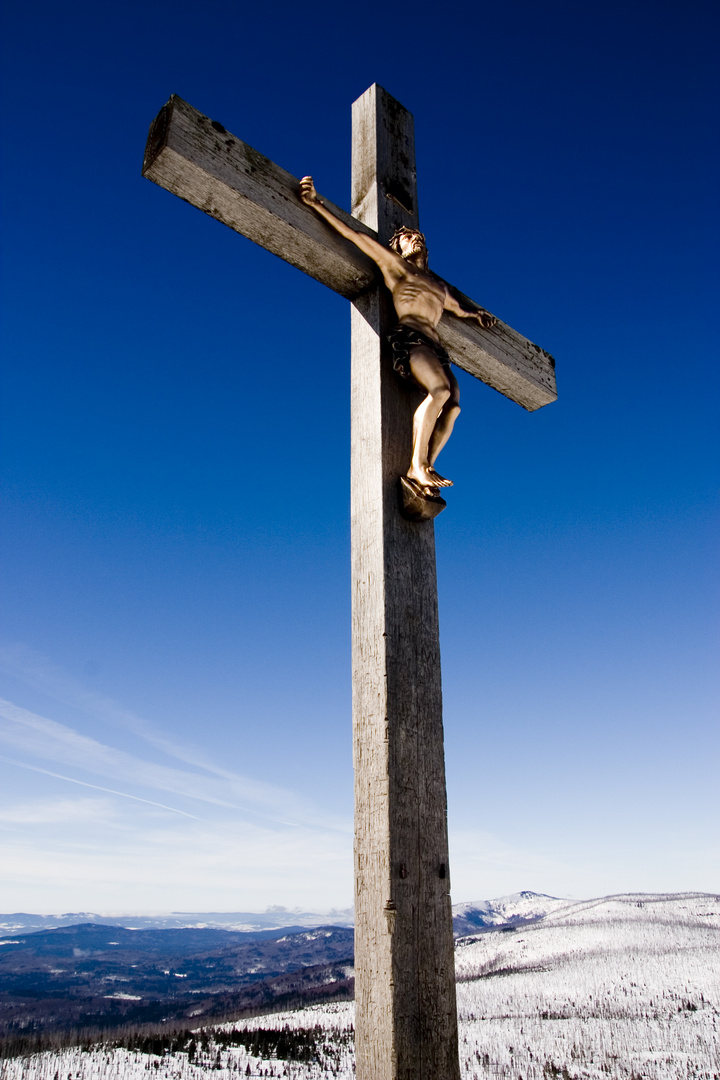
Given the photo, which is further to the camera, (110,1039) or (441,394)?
(110,1039)

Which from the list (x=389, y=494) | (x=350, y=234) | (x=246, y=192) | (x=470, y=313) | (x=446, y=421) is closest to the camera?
(x=389, y=494)

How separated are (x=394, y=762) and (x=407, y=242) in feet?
7.65

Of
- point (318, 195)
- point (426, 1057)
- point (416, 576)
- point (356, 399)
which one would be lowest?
point (426, 1057)

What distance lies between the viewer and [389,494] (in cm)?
263

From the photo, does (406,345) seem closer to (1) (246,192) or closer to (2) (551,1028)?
(1) (246,192)

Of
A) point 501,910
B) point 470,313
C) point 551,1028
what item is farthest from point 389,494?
point 501,910

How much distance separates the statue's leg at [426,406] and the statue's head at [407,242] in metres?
0.59

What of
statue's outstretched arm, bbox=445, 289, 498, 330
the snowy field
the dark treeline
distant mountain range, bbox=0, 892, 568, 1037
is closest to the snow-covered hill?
distant mountain range, bbox=0, 892, 568, 1037

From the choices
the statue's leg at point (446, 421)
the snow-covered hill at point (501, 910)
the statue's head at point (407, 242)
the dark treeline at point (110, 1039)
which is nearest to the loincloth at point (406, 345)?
the statue's leg at point (446, 421)

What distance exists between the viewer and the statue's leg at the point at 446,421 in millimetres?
2920

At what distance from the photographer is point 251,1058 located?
5.82 metres

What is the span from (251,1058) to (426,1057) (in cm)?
493

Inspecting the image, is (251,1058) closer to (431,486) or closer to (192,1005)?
(431,486)

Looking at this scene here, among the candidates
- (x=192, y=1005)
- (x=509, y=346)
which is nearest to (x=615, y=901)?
(x=192, y=1005)
